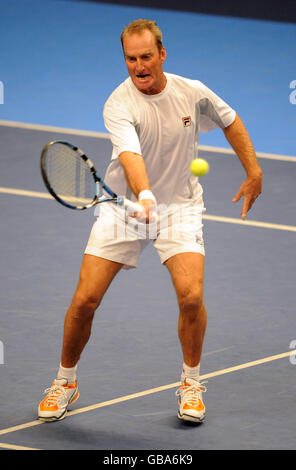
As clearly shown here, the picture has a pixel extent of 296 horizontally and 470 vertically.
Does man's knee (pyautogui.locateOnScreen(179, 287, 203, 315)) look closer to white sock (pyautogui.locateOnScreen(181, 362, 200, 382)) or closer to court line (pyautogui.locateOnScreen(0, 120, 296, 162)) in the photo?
white sock (pyautogui.locateOnScreen(181, 362, 200, 382))

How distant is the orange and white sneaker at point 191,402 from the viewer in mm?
5352

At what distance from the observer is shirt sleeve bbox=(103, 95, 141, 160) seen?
5180 millimetres

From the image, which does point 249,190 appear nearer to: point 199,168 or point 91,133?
point 199,168

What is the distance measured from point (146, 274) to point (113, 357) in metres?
1.41

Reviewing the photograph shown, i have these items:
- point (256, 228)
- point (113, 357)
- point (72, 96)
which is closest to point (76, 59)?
point (72, 96)

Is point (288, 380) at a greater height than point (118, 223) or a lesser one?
lesser

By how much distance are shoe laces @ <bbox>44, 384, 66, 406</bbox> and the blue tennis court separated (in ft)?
0.36

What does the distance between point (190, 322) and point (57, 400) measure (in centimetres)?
77

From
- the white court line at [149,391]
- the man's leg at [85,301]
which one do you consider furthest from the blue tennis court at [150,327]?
the man's leg at [85,301]

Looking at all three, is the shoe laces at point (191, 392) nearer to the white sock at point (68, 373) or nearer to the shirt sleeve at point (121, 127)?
the white sock at point (68, 373)

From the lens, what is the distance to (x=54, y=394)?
17.8 ft

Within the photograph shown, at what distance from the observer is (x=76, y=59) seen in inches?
555

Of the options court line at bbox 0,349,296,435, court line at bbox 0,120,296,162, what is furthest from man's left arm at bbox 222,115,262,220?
court line at bbox 0,120,296,162

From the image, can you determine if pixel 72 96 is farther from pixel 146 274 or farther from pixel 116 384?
pixel 116 384
